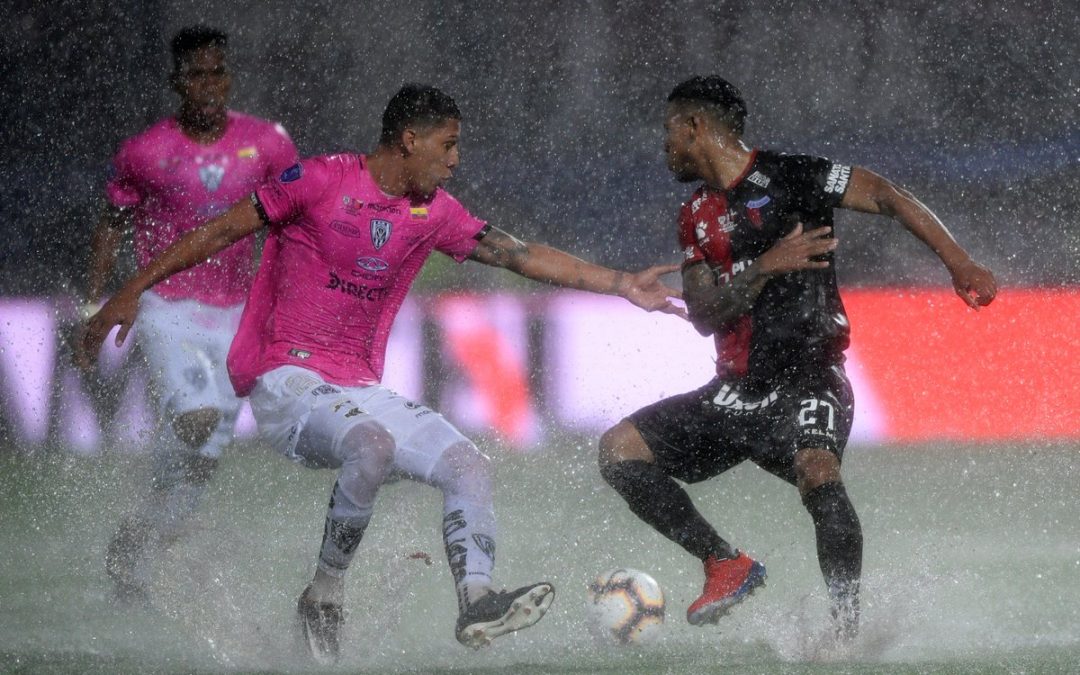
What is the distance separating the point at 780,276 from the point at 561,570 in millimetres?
1693

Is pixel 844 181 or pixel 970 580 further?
pixel 970 580

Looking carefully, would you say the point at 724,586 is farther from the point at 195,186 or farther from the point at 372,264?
the point at 195,186

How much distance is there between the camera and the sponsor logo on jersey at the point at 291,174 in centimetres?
436

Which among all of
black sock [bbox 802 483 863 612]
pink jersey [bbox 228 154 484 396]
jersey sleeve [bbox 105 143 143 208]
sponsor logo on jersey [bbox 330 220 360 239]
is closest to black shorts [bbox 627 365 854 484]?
black sock [bbox 802 483 863 612]

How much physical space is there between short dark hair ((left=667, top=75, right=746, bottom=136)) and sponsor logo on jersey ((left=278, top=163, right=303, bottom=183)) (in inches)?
45.1

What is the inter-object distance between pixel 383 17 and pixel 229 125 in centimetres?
966

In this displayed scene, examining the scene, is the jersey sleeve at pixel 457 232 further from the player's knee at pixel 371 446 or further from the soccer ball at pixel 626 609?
the soccer ball at pixel 626 609

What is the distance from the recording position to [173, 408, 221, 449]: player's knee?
5.12 metres

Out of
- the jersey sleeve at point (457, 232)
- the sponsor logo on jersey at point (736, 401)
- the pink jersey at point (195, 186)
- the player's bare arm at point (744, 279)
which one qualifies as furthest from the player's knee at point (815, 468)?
the pink jersey at point (195, 186)

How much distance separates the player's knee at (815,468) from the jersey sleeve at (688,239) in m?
0.69

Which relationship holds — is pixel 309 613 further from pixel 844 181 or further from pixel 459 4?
pixel 459 4

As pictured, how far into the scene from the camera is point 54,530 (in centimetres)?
659

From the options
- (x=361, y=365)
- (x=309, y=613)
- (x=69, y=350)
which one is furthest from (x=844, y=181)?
(x=69, y=350)

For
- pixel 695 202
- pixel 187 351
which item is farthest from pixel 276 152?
pixel 695 202
